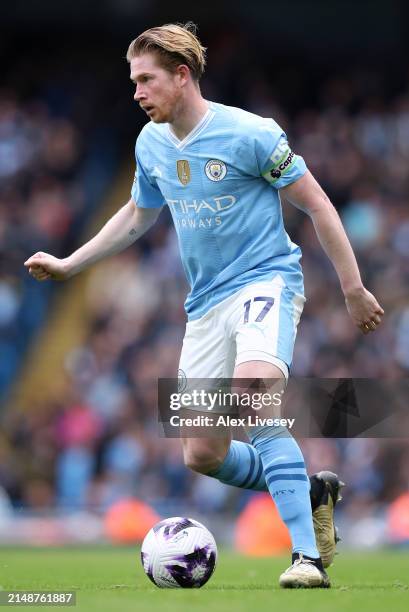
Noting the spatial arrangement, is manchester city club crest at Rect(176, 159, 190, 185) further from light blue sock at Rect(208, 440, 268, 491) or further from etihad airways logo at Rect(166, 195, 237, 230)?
light blue sock at Rect(208, 440, 268, 491)

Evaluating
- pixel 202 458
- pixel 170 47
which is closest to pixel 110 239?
pixel 170 47

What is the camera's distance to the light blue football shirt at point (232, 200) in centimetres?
632

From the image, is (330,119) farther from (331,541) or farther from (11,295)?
(331,541)

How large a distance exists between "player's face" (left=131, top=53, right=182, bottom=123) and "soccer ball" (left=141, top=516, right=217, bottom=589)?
6.41 feet

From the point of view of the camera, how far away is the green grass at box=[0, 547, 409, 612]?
5.24 metres

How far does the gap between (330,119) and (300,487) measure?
12.9m

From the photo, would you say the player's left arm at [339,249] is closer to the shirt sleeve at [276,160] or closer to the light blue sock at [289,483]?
the shirt sleeve at [276,160]

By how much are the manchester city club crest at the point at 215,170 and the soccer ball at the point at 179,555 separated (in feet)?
5.42

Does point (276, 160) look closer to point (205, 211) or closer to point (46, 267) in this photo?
point (205, 211)

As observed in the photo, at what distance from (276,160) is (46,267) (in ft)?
4.31

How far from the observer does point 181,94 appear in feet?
21.1

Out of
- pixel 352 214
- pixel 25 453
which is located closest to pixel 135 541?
pixel 25 453

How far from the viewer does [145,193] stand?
704cm

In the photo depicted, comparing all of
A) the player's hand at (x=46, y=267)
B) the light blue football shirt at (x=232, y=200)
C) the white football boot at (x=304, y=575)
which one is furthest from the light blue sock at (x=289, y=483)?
the player's hand at (x=46, y=267)
